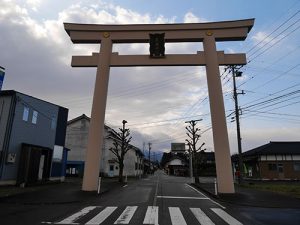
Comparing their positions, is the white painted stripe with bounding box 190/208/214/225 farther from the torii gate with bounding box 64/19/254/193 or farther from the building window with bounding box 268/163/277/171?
the building window with bounding box 268/163/277/171

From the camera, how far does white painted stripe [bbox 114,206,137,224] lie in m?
9.12

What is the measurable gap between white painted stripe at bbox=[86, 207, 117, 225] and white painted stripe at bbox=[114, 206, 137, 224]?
52cm

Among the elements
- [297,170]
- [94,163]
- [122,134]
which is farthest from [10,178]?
[297,170]

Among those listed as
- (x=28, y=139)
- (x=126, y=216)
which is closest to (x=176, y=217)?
(x=126, y=216)

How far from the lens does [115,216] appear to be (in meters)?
9.98

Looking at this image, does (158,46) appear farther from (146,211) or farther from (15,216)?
(15,216)

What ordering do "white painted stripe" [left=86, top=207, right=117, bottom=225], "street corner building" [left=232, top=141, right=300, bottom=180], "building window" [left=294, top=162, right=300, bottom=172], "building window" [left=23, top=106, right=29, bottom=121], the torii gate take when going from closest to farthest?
"white painted stripe" [left=86, top=207, right=117, bottom=225]
the torii gate
"building window" [left=23, top=106, right=29, bottom=121]
"street corner building" [left=232, top=141, right=300, bottom=180]
"building window" [left=294, top=162, right=300, bottom=172]

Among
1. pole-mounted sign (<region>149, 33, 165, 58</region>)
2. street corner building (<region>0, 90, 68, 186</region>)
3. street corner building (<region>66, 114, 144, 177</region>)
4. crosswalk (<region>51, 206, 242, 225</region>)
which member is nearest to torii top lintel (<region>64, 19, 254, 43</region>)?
pole-mounted sign (<region>149, 33, 165, 58</region>)

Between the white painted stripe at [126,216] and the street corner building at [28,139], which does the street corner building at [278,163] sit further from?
the white painted stripe at [126,216]

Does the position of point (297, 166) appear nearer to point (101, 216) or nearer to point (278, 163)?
point (278, 163)

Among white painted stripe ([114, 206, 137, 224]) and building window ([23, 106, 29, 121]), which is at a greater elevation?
building window ([23, 106, 29, 121])

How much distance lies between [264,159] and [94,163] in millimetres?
33514

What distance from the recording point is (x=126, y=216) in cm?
1002

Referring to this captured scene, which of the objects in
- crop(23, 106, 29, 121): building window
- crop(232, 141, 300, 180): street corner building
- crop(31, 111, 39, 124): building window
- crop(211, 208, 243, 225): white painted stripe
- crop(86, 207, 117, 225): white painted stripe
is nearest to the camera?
crop(86, 207, 117, 225): white painted stripe
